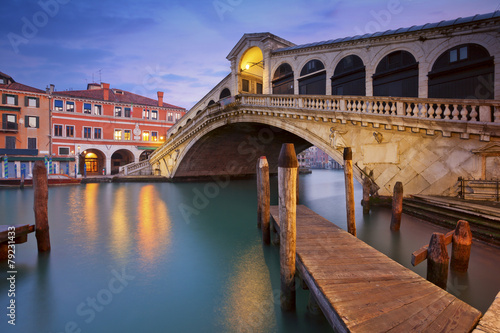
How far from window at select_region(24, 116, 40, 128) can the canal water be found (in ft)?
49.5

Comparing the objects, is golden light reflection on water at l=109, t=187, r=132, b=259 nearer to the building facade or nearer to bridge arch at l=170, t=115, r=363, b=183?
bridge arch at l=170, t=115, r=363, b=183

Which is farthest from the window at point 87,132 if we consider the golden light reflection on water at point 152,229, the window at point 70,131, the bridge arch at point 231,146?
the golden light reflection on water at point 152,229

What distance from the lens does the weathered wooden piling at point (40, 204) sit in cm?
496

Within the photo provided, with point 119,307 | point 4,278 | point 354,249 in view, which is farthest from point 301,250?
point 4,278

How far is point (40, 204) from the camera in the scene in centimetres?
498

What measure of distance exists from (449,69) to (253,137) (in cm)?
1117

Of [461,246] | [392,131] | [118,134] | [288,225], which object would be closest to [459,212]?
[461,246]

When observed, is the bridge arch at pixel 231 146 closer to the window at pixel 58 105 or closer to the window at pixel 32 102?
the window at pixel 58 105

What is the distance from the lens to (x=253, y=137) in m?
17.7

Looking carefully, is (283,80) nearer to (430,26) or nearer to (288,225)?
(430,26)

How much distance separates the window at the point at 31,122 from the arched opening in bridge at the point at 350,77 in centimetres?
2131

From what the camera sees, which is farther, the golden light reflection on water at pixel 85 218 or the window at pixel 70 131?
the window at pixel 70 131

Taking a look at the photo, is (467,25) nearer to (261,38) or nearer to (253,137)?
(261,38)

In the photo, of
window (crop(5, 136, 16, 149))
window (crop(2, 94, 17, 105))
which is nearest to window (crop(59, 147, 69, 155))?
window (crop(5, 136, 16, 149))
